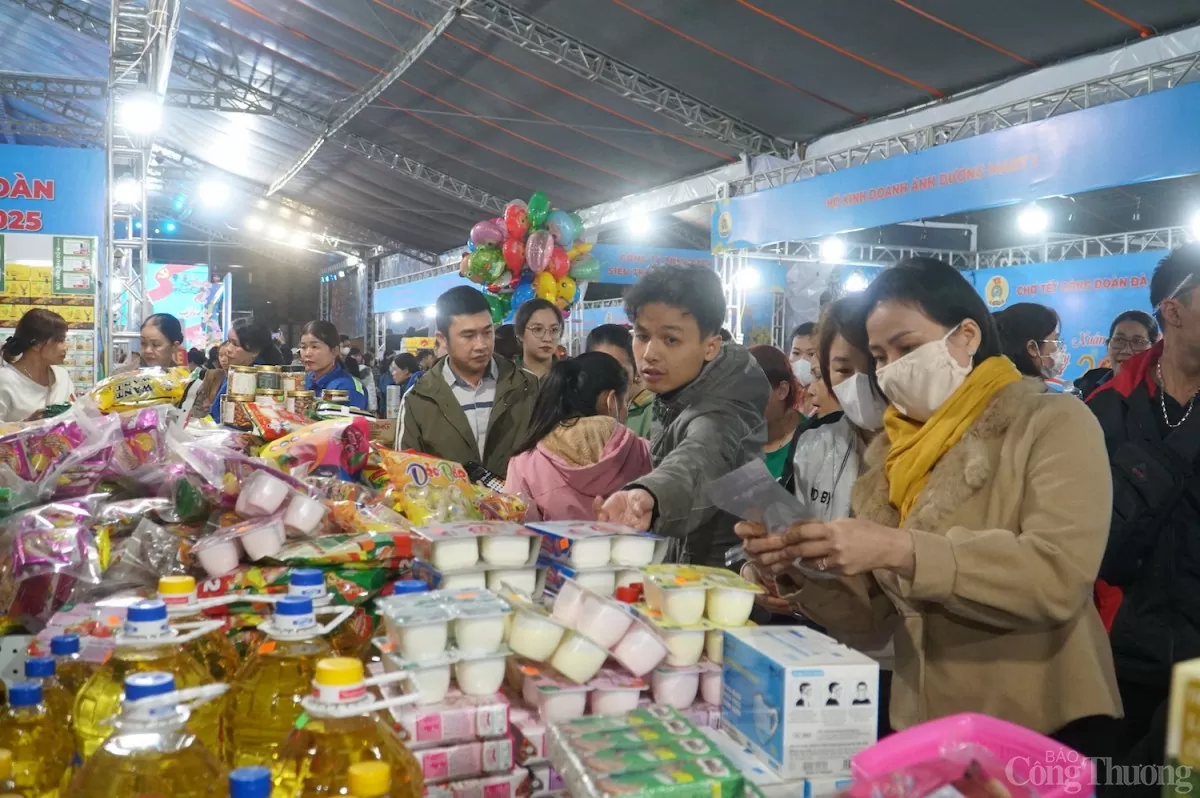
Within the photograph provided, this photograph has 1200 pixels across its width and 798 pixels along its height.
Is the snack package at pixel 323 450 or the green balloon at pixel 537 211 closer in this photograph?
the snack package at pixel 323 450

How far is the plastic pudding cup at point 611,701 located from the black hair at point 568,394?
1.24 m

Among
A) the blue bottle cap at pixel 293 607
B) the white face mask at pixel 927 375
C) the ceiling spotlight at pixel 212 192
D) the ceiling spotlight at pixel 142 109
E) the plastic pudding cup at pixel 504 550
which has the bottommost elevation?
the plastic pudding cup at pixel 504 550

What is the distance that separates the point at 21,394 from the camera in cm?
424

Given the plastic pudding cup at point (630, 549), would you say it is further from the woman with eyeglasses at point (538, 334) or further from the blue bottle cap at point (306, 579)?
the woman with eyeglasses at point (538, 334)

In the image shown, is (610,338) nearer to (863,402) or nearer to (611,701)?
(863,402)

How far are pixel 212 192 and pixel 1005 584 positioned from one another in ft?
71.7

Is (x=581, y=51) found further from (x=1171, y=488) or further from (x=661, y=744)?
(x=661, y=744)

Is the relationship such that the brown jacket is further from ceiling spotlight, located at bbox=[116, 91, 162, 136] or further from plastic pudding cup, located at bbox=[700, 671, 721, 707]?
ceiling spotlight, located at bbox=[116, 91, 162, 136]

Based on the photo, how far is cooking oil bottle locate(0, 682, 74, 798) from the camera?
3.58 ft

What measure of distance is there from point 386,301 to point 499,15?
11934 millimetres

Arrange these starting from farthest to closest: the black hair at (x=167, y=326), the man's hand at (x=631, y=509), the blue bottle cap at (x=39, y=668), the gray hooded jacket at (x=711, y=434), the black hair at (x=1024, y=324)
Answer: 1. the black hair at (x=167, y=326)
2. the black hair at (x=1024, y=324)
3. the gray hooded jacket at (x=711, y=434)
4. the man's hand at (x=631, y=509)
5. the blue bottle cap at (x=39, y=668)

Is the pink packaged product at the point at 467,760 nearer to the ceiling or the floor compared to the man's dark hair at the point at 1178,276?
nearer to the floor

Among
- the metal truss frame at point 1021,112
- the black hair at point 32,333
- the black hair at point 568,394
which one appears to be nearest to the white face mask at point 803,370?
the metal truss frame at point 1021,112

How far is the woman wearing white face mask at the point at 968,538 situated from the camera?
130 centimetres
